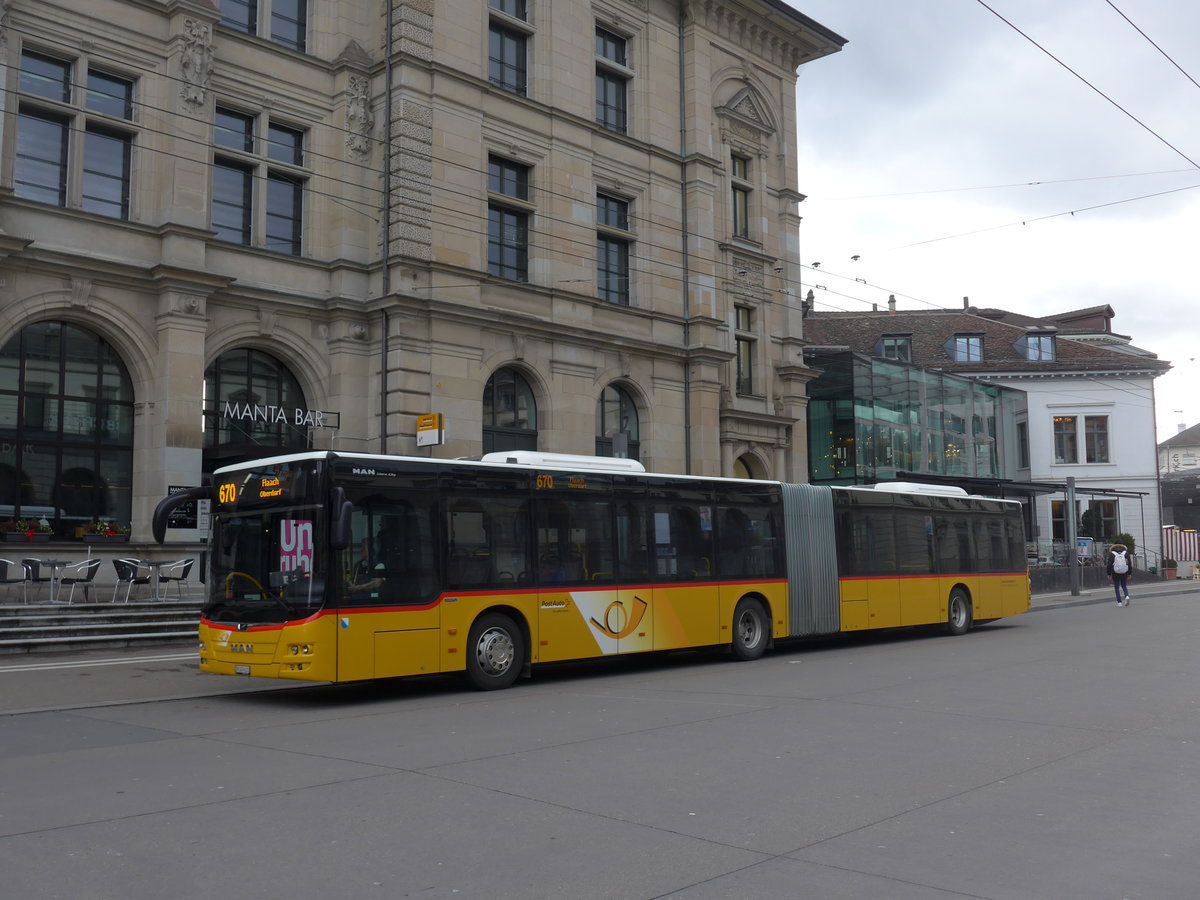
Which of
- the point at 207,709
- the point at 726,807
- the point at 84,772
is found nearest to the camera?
the point at 726,807

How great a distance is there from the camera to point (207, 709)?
1221cm

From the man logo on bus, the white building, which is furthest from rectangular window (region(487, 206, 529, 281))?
the white building

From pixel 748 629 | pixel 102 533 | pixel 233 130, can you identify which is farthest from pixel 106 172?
pixel 748 629

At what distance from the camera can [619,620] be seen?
15.7 meters

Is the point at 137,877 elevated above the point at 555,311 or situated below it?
below

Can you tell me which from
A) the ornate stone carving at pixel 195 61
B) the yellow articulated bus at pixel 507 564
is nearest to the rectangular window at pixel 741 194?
the yellow articulated bus at pixel 507 564

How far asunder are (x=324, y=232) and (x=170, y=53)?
4.93m

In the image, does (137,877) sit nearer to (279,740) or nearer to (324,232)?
(279,740)

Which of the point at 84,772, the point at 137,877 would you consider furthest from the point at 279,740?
the point at 137,877

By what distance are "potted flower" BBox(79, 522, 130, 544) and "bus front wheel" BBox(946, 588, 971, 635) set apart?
1645 centimetres

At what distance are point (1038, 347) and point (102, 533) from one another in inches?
1903

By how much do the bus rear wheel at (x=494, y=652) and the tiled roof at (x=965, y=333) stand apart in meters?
42.0

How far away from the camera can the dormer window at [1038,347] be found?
57188 mm

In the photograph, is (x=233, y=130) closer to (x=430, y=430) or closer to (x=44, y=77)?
(x=44, y=77)
